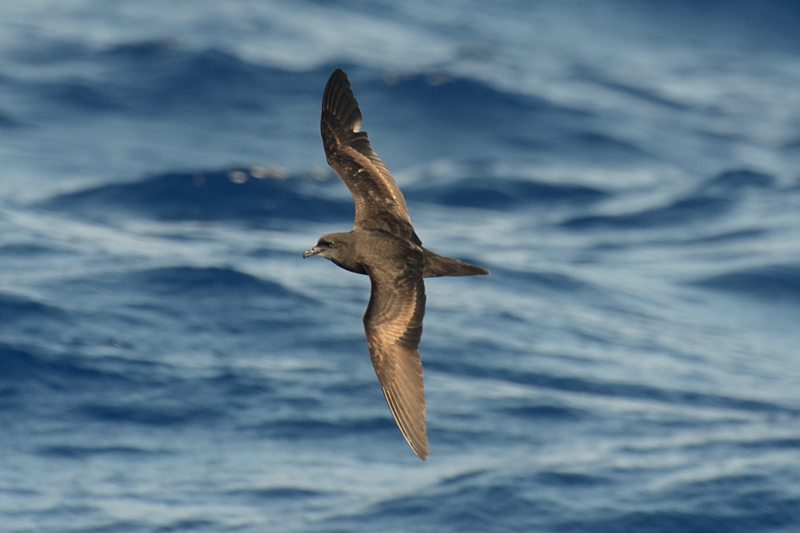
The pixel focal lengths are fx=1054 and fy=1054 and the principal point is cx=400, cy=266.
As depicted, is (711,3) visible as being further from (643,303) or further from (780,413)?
(780,413)

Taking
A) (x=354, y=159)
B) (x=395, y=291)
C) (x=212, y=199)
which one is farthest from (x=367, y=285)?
(x=395, y=291)

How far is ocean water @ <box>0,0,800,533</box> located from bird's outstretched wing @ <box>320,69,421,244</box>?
16.1ft

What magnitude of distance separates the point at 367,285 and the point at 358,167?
9399mm

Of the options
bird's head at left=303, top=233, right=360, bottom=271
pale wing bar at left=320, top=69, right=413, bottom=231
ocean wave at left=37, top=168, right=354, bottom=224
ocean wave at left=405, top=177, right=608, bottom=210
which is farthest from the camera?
ocean wave at left=405, top=177, right=608, bottom=210

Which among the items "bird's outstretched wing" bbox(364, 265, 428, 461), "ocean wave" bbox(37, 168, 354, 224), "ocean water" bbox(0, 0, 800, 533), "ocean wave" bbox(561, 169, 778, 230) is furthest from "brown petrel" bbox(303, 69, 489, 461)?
"ocean wave" bbox(561, 169, 778, 230)

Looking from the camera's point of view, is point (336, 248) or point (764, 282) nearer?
point (336, 248)

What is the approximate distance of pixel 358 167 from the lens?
859 centimetres

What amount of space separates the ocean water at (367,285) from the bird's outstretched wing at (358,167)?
4.90 metres

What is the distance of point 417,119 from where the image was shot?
72.8ft

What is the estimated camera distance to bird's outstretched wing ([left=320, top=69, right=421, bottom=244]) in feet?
27.1

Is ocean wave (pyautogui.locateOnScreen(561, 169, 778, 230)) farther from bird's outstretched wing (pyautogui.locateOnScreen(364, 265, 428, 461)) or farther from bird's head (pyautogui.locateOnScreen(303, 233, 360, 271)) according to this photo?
bird's head (pyautogui.locateOnScreen(303, 233, 360, 271))

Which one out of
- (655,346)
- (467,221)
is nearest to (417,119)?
(467,221)

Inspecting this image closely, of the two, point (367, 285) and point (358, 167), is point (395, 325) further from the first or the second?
point (367, 285)

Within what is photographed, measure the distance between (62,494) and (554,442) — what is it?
243 inches
